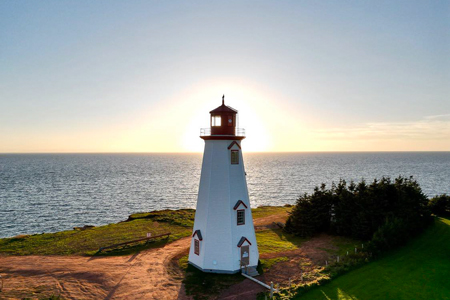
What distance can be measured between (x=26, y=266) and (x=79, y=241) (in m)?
9.56

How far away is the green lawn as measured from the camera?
22125 mm

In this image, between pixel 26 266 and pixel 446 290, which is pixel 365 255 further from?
pixel 26 266

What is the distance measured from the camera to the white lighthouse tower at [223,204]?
26.9 m

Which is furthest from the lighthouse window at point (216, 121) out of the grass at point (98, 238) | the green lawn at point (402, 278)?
the grass at point (98, 238)

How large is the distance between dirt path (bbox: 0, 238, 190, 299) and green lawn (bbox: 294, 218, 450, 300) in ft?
41.7

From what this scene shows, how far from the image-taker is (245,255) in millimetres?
27578

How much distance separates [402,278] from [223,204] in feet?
55.3

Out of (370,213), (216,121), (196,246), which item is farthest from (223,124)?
(370,213)

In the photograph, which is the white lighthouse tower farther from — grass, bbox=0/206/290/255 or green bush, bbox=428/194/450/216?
green bush, bbox=428/194/450/216

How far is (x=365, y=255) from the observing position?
29.1 metres

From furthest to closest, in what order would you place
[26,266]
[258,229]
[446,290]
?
[258,229]
[26,266]
[446,290]

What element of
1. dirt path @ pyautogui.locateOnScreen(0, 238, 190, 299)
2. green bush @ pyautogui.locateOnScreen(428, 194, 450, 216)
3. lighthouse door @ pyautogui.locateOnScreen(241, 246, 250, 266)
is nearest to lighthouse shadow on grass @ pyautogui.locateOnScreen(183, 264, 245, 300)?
dirt path @ pyautogui.locateOnScreen(0, 238, 190, 299)

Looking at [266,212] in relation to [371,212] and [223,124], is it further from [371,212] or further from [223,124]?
[223,124]

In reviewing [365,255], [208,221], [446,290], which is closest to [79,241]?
[208,221]
